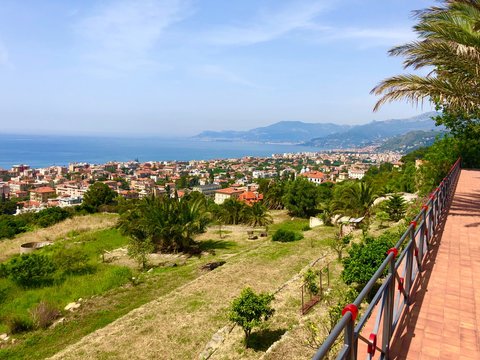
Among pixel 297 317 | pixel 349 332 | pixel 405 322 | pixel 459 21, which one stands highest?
pixel 459 21

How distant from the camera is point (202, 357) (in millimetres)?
7426

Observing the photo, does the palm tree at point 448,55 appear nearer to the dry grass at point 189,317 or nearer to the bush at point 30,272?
the dry grass at point 189,317

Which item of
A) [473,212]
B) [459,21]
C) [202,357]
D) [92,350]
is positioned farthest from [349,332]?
[459,21]

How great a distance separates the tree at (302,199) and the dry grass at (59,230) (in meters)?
15.6

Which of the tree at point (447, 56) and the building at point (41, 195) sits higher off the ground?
the tree at point (447, 56)

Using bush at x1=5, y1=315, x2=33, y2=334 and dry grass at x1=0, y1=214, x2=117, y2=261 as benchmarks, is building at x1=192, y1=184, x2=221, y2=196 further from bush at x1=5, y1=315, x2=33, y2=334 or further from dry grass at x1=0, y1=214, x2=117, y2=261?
bush at x1=5, y1=315, x2=33, y2=334

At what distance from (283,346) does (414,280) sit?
9.02 ft

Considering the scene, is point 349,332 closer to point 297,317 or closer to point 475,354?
point 475,354

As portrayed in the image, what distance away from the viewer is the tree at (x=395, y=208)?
57.4 feet

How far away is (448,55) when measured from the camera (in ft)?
28.9

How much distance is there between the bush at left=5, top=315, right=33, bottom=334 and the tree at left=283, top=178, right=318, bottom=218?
80.2 ft

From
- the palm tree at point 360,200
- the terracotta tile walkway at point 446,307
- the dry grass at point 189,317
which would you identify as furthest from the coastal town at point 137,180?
the terracotta tile walkway at point 446,307

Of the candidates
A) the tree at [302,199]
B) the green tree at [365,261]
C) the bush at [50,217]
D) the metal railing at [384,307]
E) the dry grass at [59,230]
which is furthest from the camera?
the tree at [302,199]

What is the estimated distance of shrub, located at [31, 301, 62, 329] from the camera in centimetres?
998
